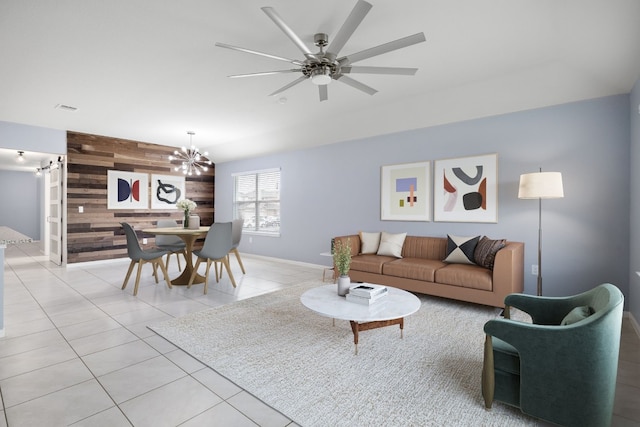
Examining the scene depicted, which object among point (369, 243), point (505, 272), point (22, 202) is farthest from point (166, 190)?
point (22, 202)

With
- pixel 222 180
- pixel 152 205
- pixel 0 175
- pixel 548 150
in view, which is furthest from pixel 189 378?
pixel 0 175

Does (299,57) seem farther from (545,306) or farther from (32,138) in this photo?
(32,138)

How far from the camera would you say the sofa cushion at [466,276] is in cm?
340

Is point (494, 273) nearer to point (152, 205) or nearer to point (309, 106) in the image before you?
point (309, 106)

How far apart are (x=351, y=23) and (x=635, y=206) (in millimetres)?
3346

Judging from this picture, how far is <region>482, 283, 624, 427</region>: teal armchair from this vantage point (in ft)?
4.92

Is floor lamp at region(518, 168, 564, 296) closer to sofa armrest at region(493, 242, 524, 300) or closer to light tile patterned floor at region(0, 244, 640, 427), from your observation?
sofa armrest at region(493, 242, 524, 300)

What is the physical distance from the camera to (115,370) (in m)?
2.23

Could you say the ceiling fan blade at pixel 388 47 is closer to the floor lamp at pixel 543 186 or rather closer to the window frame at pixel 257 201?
the floor lamp at pixel 543 186

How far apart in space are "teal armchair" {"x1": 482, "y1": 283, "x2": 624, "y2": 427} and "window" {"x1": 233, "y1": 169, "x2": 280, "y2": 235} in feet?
18.2

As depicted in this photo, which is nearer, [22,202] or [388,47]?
[388,47]

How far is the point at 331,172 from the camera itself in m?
5.92

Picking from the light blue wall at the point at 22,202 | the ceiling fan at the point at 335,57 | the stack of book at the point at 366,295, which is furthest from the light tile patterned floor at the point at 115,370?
the light blue wall at the point at 22,202

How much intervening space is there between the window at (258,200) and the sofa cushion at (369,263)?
9.52 feet
